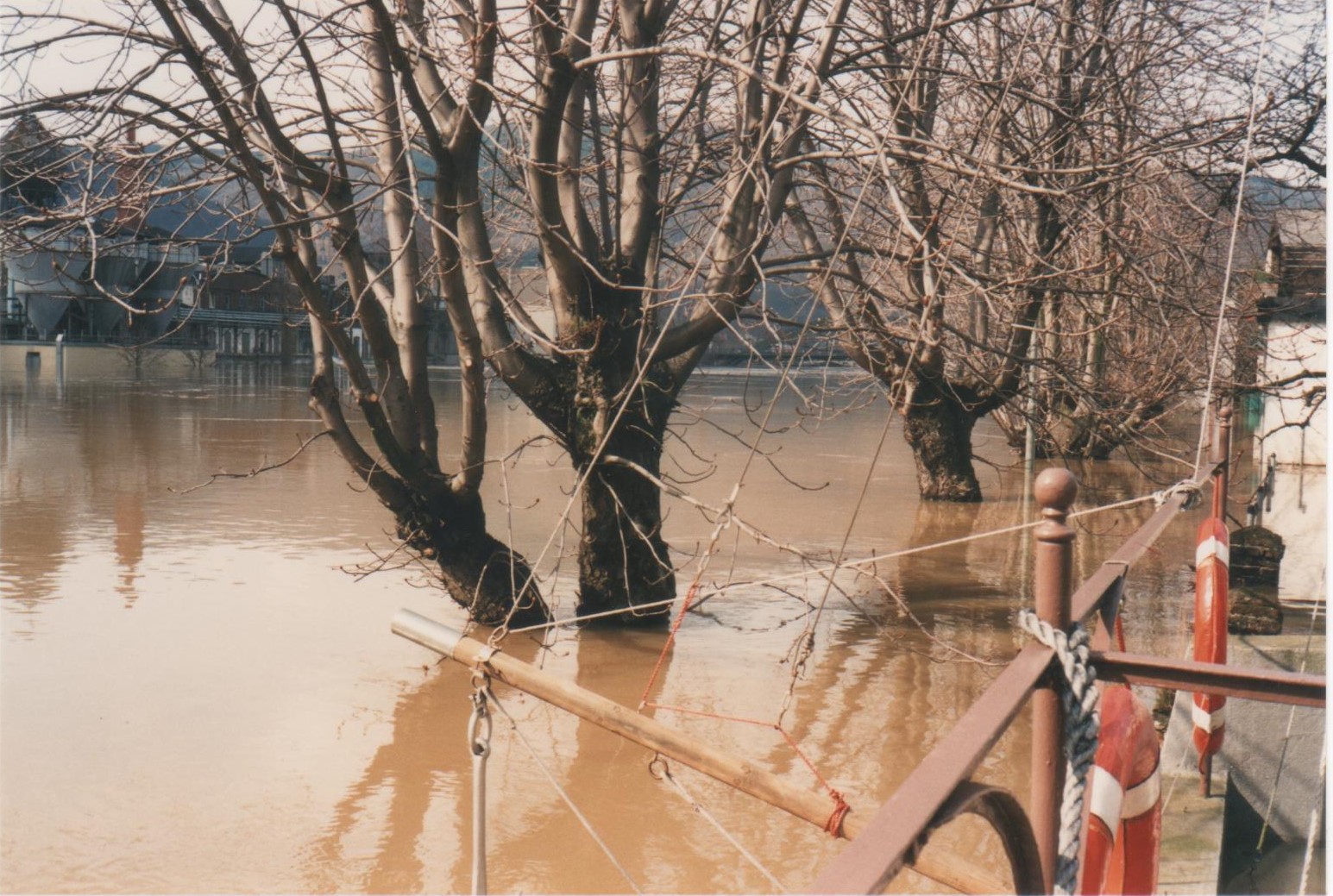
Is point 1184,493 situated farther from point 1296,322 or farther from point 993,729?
point 1296,322

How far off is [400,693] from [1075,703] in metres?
6.62

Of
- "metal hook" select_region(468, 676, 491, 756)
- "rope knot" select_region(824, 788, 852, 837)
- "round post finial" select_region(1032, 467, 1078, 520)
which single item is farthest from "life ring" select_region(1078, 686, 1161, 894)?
"metal hook" select_region(468, 676, 491, 756)

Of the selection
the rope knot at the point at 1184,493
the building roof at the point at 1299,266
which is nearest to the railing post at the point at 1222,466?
the rope knot at the point at 1184,493

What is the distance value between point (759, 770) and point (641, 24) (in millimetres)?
6565

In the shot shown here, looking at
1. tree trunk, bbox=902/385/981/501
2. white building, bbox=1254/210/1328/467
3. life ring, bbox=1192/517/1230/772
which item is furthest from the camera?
tree trunk, bbox=902/385/981/501

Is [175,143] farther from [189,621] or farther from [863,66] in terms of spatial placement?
[863,66]

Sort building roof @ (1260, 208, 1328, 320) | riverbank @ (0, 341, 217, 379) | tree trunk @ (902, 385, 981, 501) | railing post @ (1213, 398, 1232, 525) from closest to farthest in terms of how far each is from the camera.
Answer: railing post @ (1213, 398, 1232, 525) → building roof @ (1260, 208, 1328, 320) → tree trunk @ (902, 385, 981, 501) → riverbank @ (0, 341, 217, 379)

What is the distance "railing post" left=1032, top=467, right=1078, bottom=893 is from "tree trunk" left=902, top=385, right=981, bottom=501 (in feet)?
49.5

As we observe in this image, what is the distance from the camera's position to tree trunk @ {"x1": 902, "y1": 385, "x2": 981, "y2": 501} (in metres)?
17.2

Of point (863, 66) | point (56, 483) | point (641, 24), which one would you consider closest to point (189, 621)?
point (641, 24)

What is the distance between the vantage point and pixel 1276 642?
6.36 metres

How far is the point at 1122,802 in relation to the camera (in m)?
2.94

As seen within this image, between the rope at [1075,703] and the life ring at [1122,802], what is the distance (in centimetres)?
77

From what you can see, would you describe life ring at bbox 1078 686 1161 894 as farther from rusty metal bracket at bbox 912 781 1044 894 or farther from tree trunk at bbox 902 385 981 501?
tree trunk at bbox 902 385 981 501
